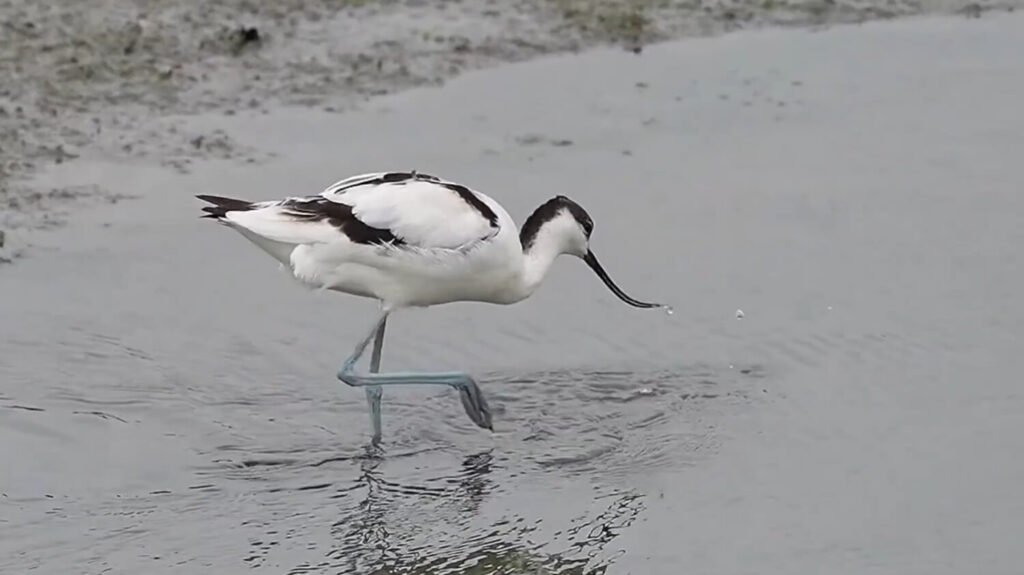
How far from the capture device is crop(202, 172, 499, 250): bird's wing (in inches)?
219

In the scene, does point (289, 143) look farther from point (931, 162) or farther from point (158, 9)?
point (931, 162)

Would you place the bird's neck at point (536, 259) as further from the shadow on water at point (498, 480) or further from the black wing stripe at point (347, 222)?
the black wing stripe at point (347, 222)

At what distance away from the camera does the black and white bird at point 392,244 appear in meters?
5.56

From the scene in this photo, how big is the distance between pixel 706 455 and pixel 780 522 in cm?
53

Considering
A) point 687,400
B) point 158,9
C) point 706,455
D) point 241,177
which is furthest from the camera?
point 158,9

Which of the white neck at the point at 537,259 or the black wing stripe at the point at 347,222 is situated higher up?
the black wing stripe at the point at 347,222

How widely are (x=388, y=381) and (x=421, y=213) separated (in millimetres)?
515

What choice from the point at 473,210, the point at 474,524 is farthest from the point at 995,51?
the point at 474,524

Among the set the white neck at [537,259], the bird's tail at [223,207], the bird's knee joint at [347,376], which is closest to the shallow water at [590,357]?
the bird's knee joint at [347,376]

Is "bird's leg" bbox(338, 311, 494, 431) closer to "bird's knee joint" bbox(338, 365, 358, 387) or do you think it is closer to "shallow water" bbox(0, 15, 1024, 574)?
"bird's knee joint" bbox(338, 365, 358, 387)

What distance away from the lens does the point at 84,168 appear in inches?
288

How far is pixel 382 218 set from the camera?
556cm

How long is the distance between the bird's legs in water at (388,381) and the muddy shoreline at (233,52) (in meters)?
1.63

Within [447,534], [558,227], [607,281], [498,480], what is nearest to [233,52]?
[607,281]
